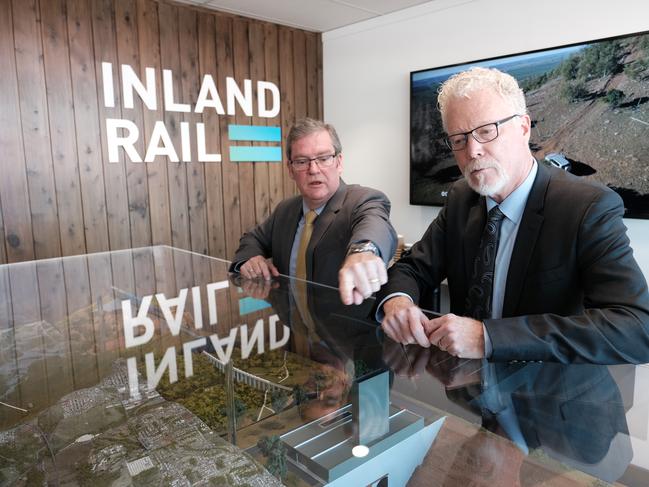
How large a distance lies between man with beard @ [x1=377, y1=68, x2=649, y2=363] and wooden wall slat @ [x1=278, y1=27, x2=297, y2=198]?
329cm

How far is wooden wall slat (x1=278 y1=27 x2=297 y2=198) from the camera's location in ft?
15.5

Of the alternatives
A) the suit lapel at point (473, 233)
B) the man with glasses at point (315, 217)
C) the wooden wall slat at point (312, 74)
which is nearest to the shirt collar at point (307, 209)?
the man with glasses at point (315, 217)

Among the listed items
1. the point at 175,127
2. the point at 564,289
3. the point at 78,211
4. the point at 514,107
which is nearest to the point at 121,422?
the point at 564,289

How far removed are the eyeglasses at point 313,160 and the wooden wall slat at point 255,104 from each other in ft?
7.65

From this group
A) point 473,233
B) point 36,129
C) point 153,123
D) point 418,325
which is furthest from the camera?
point 153,123

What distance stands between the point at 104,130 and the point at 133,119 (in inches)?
9.1

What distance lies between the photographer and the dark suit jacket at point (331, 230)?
2184 mm

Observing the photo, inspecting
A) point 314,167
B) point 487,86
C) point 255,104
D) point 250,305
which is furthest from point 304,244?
point 255,104

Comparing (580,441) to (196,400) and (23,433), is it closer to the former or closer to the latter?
(196,400)

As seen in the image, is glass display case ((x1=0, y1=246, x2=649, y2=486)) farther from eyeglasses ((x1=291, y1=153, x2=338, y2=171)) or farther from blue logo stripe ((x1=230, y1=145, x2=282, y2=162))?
blue logo stripe ((x1=230, y1=145, x2=282, y2=162))

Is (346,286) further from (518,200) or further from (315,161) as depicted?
(315,161)

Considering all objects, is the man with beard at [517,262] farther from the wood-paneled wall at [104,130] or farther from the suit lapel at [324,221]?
the wood-paneled wall at [104,130]

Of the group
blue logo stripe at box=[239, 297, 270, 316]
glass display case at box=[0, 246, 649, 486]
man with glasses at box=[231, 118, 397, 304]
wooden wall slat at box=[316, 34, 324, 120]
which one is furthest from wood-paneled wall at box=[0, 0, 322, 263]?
blue logo stripe at box=[239, 297, 270, 316]

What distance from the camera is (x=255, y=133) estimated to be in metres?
4.58
